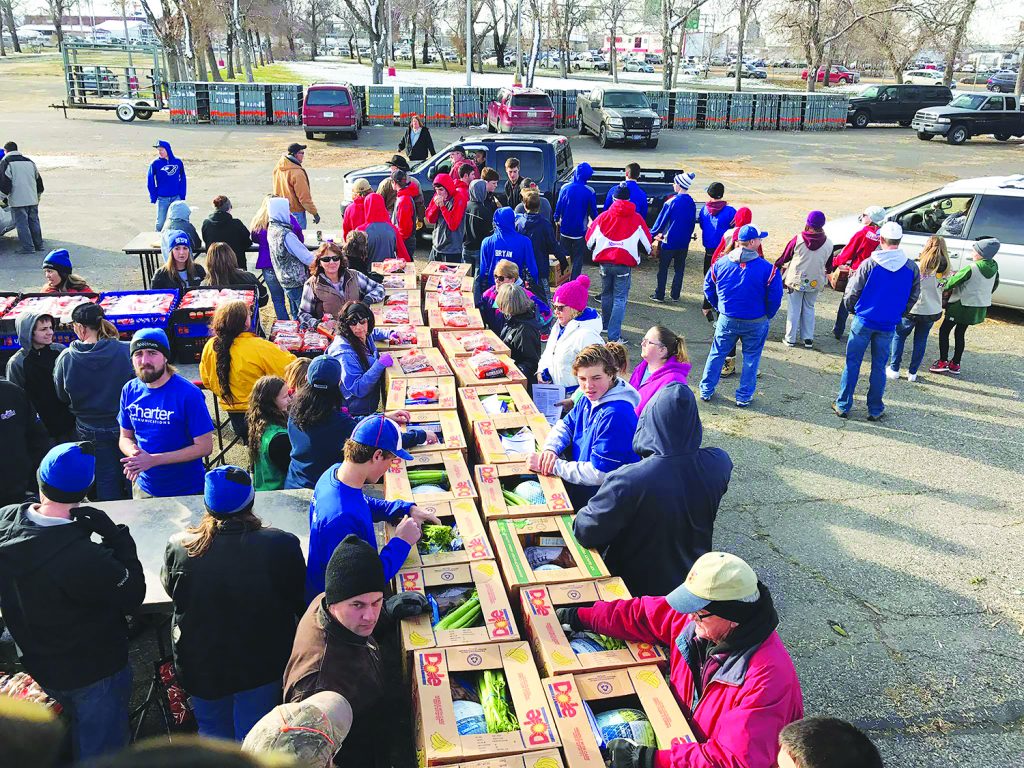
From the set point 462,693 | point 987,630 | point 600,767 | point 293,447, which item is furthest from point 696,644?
point 987,630

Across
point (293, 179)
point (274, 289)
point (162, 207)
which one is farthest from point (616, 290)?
point (162, 207)

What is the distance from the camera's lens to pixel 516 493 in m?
5.10

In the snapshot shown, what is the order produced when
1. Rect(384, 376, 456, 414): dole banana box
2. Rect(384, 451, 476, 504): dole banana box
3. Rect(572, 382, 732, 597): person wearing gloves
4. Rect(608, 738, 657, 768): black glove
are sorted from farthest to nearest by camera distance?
Rect(384, 376, 456, 414): dole banana box < Rect(384, 451, 476, 504): dole banana box < Rect(572, 382, 732, 597): person wearing gloves < Rect(608, 738, 657, 768): black glove

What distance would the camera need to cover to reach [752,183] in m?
22.1

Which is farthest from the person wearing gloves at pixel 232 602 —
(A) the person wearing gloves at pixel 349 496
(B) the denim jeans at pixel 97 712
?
(B) the denim jeans at pixel 97 712

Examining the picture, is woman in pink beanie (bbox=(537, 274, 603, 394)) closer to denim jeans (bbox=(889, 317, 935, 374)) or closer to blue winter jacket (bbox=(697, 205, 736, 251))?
denim jeans (bbox=(889, 317, 935, 374))

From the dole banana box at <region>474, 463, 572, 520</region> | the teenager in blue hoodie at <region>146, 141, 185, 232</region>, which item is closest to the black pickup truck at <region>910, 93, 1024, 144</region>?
the teenager in blue hoodie at <region>146, 141, 185, 232</region>

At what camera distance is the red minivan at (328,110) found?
27.0 meters

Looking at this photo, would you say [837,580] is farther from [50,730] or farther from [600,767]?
[50,730]

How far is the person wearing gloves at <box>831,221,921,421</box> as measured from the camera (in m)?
8.11

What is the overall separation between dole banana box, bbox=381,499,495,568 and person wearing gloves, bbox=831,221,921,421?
5271mm

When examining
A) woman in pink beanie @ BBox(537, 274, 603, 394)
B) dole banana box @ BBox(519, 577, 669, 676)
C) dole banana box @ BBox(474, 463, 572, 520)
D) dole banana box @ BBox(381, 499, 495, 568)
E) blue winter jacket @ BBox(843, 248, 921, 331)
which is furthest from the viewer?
blue winter jacket @ BBox(843, 248, 921, 331)

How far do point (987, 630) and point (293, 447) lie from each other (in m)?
4.78

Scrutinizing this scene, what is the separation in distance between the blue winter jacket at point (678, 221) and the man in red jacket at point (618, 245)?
4.93 ft
